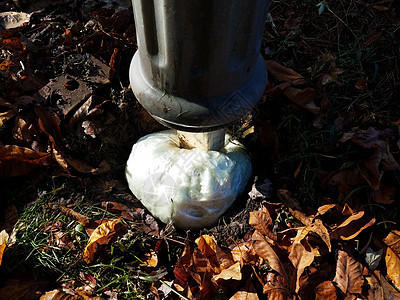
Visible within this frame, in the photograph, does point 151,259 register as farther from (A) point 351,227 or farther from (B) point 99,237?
(A) point 351,227

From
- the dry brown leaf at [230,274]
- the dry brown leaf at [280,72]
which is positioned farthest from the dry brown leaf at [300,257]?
the dry brown leaf at [280,72]

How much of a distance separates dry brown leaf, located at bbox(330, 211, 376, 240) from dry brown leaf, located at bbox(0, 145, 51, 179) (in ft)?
5.68

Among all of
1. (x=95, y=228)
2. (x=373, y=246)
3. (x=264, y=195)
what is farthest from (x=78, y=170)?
(x=373, y=246)

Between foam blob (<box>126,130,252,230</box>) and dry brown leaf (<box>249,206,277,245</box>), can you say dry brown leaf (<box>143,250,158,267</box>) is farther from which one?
dry brown leaf (<box>249,206,277,245</box>)

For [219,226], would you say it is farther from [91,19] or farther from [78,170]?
[91,19]

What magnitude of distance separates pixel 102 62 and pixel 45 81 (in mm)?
419

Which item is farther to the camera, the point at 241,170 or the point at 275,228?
the point at 241,170

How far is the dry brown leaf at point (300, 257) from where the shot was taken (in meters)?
1.69

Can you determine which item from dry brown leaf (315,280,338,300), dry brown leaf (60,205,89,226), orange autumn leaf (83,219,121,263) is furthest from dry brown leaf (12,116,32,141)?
dry brown leaf (315,280,338,300)

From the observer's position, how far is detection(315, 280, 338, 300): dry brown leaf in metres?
1.67

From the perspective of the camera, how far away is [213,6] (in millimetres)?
1133

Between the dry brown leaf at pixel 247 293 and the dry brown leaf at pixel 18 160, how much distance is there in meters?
1.34

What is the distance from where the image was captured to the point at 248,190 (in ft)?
7.07

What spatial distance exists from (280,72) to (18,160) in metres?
1.78
